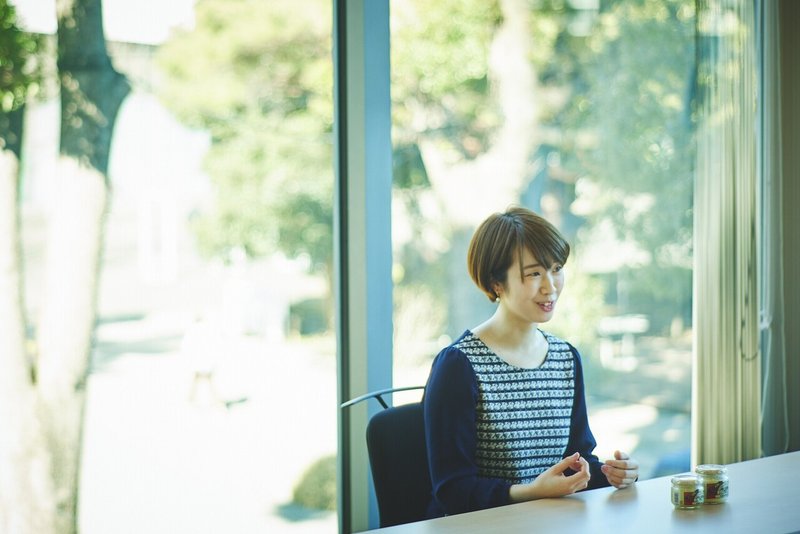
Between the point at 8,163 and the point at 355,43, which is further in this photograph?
the point at 355,43

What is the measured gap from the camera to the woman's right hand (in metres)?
1.72

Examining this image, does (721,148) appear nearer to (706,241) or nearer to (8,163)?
(706,241)

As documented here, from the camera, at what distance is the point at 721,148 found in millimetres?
3455

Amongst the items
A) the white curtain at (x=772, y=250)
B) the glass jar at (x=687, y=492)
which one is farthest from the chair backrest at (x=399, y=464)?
the white curtain at (x=772, y=250)

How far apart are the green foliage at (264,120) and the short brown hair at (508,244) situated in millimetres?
904

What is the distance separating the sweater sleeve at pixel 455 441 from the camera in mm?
1773

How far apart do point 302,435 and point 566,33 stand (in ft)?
5.81

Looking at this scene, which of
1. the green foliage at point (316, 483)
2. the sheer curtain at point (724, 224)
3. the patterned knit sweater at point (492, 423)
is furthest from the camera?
the sheer curtain at point (724, 224)

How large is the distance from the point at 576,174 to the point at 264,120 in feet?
4.28

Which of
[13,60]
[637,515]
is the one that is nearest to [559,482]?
[637,515]

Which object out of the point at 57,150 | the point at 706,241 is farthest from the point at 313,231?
the point at 706,241

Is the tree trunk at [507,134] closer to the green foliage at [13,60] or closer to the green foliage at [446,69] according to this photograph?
the green foliage at [446,69]

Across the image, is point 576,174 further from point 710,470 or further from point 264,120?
point 710,470

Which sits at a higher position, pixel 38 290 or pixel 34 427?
pixel 38 290
